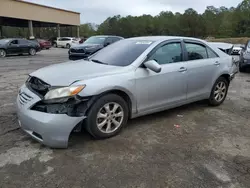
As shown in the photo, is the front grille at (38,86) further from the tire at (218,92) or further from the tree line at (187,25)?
the tree line at (187,25)

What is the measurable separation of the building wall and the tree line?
38.6 feet

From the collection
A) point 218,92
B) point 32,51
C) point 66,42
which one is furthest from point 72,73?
point 66,42

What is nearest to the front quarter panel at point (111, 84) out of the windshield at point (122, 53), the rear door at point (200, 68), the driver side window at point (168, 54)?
the windshield at point (122, 53)

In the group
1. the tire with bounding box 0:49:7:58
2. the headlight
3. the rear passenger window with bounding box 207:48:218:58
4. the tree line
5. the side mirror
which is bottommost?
the tire with bounding box 0:49:7:58

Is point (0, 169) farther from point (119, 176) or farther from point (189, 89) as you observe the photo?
point (189, 89)

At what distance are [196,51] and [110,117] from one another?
2.33 m

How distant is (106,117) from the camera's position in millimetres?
3740

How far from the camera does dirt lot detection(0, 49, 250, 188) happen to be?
2.81 metres

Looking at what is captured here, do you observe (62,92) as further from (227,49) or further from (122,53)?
(227,49)

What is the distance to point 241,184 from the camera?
2771mm

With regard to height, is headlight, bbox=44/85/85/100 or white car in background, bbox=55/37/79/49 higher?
headlight, bbox=44/85/85/100

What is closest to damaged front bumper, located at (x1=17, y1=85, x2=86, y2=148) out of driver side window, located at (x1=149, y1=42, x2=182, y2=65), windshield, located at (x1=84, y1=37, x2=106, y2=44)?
driver side window, located at (x1=149, y1=42, x2=182, y2=65)

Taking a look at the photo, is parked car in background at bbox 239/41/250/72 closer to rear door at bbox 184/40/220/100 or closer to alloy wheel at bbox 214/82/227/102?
alloy wheel at bbox 214/82/227/102

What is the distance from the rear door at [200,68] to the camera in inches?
190
